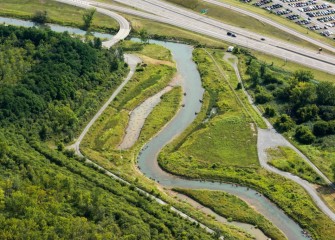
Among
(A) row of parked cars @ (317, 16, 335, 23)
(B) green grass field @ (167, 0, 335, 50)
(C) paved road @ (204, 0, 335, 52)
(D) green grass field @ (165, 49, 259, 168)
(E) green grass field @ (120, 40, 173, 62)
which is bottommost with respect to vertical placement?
(D) green grass field @ (165, 49, 259, 168)

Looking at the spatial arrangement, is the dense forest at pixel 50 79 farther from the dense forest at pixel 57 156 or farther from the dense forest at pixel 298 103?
the dense forest at pixel 298 103

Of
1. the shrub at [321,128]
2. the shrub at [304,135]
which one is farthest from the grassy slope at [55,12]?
the shrub at [321,128]

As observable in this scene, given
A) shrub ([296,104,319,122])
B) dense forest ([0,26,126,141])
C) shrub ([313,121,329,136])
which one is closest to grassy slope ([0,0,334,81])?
dense forest ([0,26,126,141])

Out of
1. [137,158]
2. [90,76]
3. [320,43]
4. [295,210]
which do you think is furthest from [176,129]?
[320,43]

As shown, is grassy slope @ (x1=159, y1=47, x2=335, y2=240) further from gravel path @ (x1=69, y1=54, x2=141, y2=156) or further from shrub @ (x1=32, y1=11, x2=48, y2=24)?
shrub @ (x1=32, y1=11, x2=48, y2=24)

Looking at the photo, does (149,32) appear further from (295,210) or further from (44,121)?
(295,210)

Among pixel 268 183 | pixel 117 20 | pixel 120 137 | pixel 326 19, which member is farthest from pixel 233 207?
pixel 326 19
